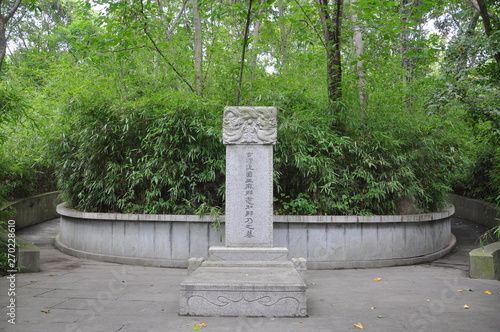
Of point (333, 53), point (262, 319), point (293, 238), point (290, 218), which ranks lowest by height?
point (262, 319)

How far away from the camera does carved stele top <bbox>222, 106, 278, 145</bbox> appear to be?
503 centimetres

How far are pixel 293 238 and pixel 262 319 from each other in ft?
8.33

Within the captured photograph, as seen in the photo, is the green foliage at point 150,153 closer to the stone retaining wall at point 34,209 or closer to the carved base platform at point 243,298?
the carved base platform at point 243,298

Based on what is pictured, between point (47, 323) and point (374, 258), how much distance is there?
4.58 m

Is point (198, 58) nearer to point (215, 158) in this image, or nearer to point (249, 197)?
point (215, 158)

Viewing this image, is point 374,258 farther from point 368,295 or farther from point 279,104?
point 279,104

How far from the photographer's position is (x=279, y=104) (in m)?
6.47

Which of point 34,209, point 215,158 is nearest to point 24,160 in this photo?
point 34,209

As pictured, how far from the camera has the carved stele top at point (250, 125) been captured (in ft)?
16.5

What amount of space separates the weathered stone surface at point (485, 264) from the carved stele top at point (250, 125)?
3192 mm

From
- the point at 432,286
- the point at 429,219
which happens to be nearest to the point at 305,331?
the point at 432,286

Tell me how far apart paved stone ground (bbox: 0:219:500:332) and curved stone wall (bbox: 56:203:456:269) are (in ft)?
0.78

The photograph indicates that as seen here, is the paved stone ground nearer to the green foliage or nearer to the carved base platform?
the carved base platform

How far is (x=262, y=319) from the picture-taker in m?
3.67
